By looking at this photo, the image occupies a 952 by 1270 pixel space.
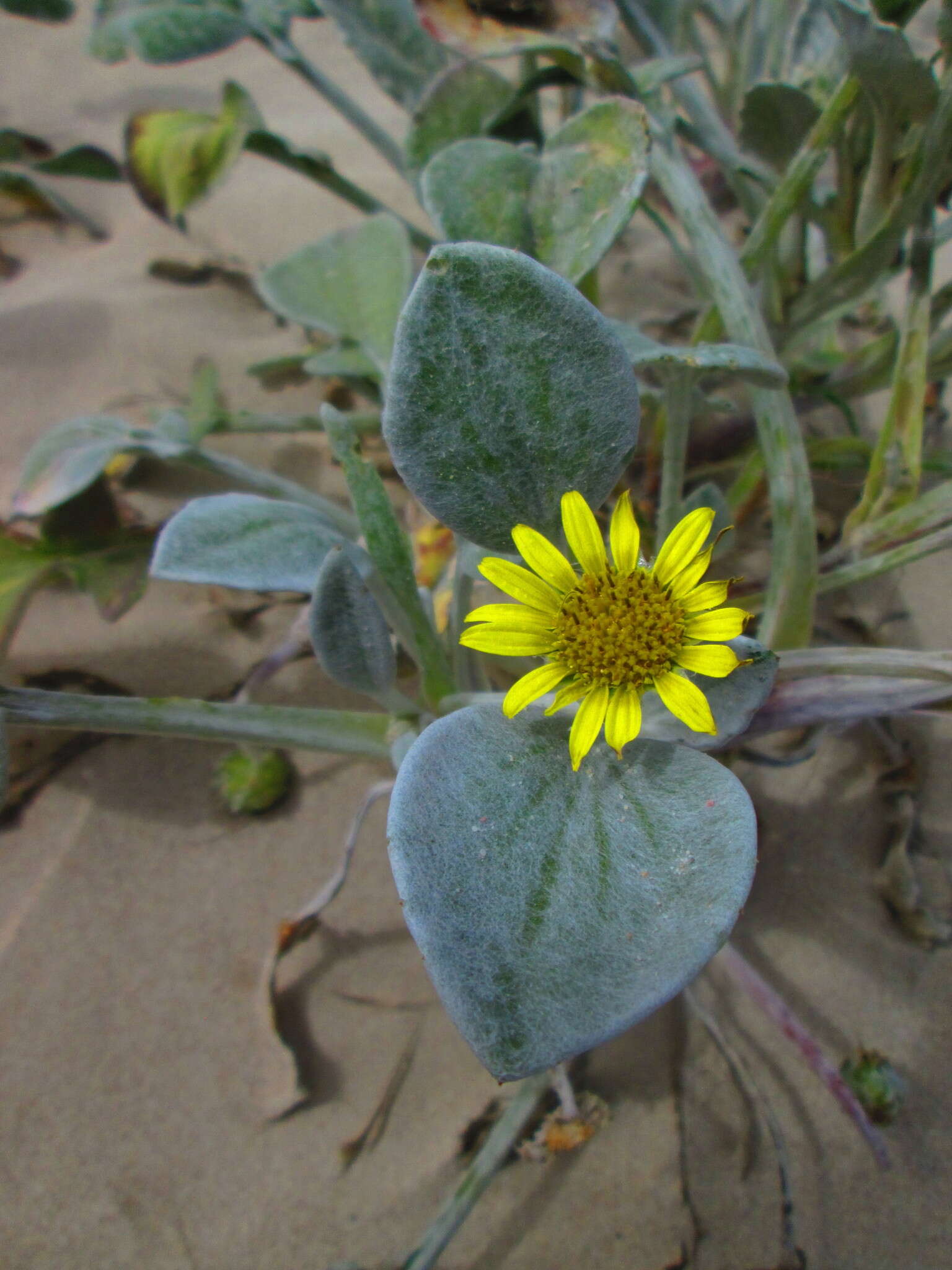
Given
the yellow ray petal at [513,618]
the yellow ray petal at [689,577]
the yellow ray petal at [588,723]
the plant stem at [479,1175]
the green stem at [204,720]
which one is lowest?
the plant stem at [479,1175]

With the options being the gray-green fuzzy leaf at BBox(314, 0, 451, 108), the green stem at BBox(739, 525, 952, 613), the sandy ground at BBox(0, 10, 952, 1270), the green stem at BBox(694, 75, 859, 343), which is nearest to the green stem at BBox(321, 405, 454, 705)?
the sandy ground at BBox(0, 10, 952, 1270)

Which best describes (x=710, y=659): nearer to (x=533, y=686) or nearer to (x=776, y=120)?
(x=533, y=686)

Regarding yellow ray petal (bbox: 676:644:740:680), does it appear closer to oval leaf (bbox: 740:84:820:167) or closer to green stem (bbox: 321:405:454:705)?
green stem (bbox: 321:405:454:705)

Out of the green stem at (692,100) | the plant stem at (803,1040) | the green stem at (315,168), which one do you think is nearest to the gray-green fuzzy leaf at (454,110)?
the green stem at (315,168)

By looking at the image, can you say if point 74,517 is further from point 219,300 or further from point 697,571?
point 697,571

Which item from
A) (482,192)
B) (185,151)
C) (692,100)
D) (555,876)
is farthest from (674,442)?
(185,151)

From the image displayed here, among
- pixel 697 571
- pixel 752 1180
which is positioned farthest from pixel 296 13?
pixel 752 1180

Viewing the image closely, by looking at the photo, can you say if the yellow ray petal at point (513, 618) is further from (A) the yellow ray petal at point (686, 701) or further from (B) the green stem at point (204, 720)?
(B) the green stem at point (204, 720)
